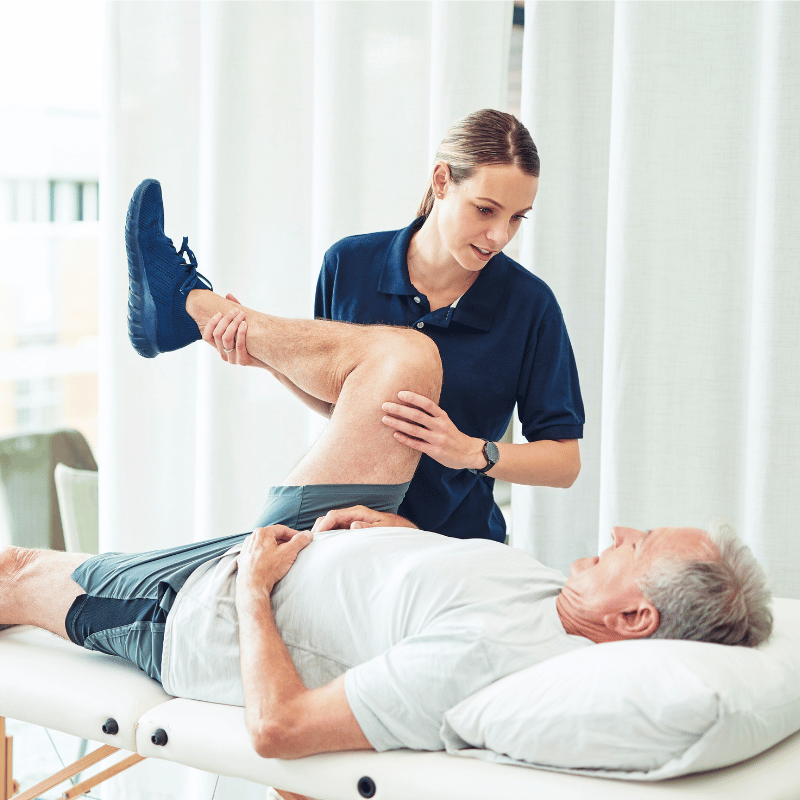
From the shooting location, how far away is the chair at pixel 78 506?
2539mm

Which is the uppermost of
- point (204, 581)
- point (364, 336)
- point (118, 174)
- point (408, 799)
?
point (118, 174)

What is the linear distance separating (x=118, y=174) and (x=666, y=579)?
6.03 ft

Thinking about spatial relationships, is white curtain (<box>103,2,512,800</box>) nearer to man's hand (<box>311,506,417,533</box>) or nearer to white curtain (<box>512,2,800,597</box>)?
white curtain (<box>512,2,800,597</box>)

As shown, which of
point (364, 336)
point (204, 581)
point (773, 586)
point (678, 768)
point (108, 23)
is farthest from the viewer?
point (108, 23)

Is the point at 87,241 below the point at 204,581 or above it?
above

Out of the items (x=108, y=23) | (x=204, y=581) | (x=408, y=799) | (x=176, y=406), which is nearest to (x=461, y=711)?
(x=408, y=799)

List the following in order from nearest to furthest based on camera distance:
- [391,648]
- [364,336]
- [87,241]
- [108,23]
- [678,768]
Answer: [678,768] < [391,648] < [364,336] < [108,23] < [87,241]

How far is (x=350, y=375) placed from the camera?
4.69ft

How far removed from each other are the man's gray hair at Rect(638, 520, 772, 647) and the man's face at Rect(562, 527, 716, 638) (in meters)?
0.01

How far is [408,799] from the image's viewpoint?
1.02 m

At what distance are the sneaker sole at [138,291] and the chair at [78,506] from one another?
1.18 meters

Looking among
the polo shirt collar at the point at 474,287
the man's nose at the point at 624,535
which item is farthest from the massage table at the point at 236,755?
the polo shirt collar at the point at 474,287

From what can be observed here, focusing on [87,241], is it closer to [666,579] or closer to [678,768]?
[666,579]

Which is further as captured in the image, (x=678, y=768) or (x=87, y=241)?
(x=87, y=241)
